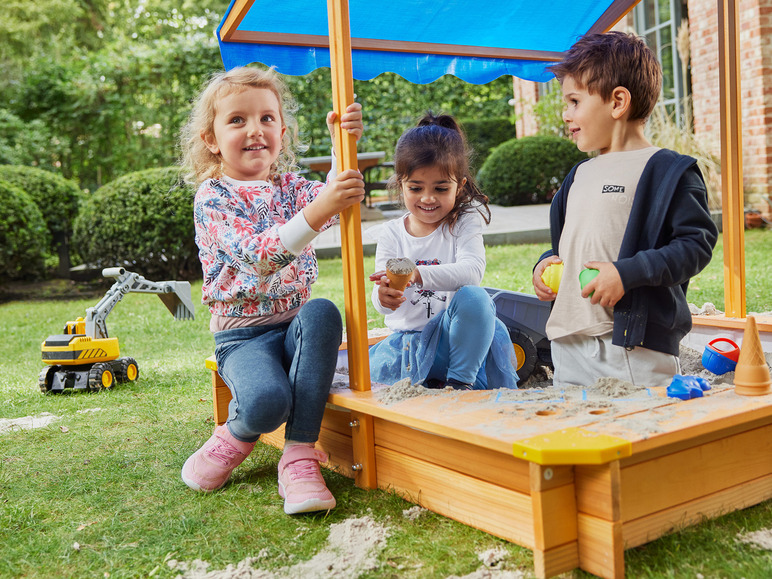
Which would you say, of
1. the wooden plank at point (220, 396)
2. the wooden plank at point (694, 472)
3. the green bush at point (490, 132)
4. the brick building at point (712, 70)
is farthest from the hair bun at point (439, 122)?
the green bush at point (490, 132)

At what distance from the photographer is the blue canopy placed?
3.22 metres

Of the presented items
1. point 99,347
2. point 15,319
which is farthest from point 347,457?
point 15,319

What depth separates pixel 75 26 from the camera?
668 inches

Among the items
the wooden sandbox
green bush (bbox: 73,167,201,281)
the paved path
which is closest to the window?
the paved path

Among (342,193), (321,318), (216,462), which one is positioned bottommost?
(216,462)

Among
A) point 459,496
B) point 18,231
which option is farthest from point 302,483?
point 18,231

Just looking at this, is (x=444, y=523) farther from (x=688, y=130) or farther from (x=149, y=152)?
(x=149, y=152)

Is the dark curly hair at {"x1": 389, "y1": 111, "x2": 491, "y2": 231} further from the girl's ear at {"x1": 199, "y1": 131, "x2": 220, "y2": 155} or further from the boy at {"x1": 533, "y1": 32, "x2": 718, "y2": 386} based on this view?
the girl's ear at {"x1": 199, "y1": 131, "x2": 220, "y2": 155}

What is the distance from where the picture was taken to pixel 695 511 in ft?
6.05

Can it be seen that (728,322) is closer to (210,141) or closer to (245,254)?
(245,254)

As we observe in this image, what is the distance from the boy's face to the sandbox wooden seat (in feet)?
2.61

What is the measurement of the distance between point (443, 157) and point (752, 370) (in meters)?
1.24

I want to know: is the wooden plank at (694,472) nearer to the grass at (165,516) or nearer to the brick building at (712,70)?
the grass at (165,516)

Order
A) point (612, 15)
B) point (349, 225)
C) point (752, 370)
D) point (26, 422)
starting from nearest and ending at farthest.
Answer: point (752, 370) < point (349, 225) < point (26, 422) < point (612, 15)
